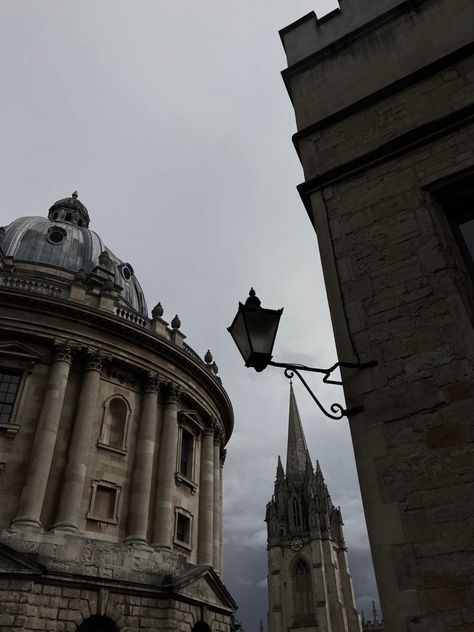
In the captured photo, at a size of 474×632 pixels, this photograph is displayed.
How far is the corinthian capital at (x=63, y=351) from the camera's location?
2162 centimetres

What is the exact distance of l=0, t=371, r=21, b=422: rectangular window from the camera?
20.4 metres

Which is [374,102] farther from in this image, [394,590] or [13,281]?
[13,281]

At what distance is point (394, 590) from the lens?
4316 mm

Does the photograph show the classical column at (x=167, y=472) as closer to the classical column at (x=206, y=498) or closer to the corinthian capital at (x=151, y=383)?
the corinthian capital at (x=151, y=383)

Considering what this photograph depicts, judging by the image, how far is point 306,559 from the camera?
78.8 meters

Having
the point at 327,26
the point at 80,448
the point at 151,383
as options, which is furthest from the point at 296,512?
the point at 327,26

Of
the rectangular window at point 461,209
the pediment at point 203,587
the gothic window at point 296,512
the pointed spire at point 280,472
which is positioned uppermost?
the pointed spire at point 280,472

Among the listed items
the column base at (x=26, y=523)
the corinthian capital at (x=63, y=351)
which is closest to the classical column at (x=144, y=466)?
the column base at (x=26, y=523)

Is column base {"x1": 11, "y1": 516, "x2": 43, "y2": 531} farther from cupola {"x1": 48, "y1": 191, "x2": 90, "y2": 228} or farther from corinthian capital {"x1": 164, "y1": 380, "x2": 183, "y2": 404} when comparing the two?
cupola {"x1": 48, "y1": 191, "x2": 90, "y2": 228}

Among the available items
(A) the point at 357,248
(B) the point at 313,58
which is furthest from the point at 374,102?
(A) the point at 357,248

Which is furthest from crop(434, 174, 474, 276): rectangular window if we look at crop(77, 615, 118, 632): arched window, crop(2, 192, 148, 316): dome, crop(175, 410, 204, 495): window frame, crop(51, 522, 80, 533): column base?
crop(2, 192, 148, 316): dome

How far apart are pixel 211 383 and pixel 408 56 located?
22.1 meters

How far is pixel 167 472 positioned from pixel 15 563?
25.5ft

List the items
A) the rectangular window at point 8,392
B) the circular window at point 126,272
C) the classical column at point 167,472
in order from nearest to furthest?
the rectangular window at point 8,392
the classical column at point 167,472
the circular window at point 126,272
